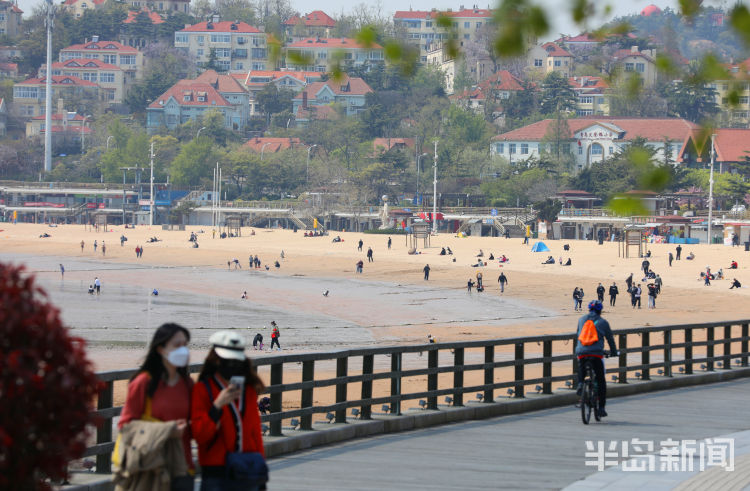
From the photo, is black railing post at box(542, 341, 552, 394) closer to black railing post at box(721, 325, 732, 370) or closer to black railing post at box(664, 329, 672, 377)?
black railing post at box(664, 329, 672, 377)

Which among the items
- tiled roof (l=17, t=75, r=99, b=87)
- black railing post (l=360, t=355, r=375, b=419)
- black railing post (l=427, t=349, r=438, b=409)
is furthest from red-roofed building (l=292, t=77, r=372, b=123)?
black railing post (l=360, t=355, r=375, b=419)

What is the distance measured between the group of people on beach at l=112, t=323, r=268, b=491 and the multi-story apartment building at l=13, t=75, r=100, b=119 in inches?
7390

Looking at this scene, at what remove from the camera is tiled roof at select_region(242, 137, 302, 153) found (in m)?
152

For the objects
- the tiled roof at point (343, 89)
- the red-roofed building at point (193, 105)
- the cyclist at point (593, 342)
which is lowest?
the cyclist at point (593, 342)

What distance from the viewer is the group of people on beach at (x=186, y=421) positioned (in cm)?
603

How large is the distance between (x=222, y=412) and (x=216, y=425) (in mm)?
81

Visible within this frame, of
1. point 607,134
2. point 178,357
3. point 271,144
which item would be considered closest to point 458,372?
point 178,357

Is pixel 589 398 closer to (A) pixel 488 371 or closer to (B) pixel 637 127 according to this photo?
(A) pixel 488 371

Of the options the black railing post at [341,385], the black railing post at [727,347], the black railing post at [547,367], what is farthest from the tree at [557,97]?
the black railing post at [341,385]

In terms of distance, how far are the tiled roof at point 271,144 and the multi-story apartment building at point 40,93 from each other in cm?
4475

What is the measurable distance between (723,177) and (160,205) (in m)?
61.7

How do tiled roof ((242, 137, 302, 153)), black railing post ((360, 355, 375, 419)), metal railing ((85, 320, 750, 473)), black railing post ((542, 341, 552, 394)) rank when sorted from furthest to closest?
tiled roof ((242, 137, 302, 153))
black railing post ((542, 341, 552, 394))
black railing post ((360, 355, 375, 419))
metal railing ((85, 320, 750, 473))

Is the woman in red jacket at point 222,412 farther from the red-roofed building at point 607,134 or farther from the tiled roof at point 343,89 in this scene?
the tiled roof at point 343,89

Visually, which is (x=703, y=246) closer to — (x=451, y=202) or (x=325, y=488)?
(x=451, y=202)
